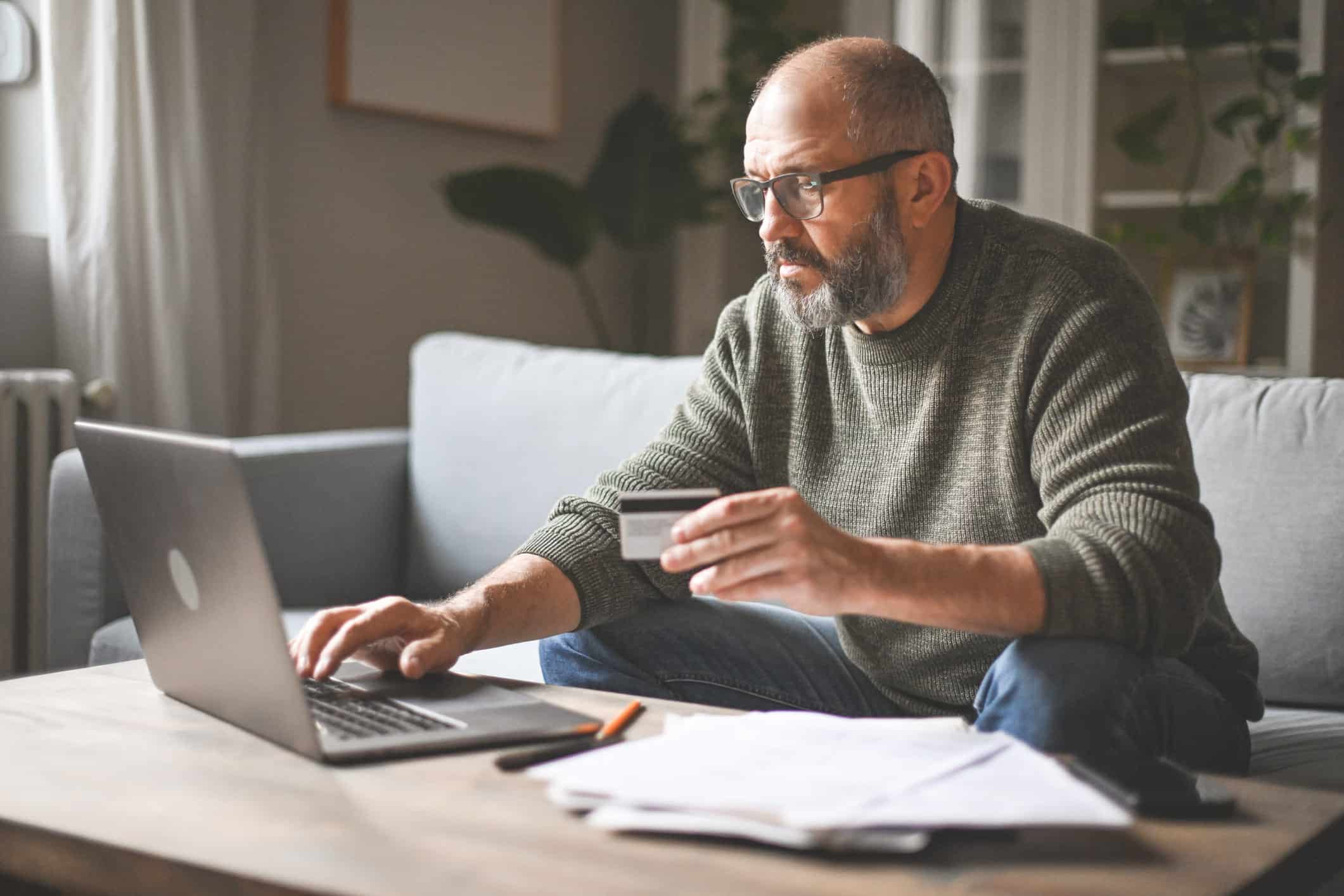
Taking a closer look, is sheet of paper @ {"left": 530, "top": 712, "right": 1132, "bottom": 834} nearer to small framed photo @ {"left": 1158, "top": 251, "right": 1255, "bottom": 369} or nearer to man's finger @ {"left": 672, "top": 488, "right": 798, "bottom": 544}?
man's finger @ {"left": 672, "top": 488, "right": 798, "bottom": 544}

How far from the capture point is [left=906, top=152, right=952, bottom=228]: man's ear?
1.42m

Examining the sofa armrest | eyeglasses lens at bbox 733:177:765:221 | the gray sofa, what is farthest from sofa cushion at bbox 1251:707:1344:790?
the sofa armrest

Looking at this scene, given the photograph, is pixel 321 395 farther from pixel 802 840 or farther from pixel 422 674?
pixel 802 840

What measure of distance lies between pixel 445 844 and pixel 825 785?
209 millimetres

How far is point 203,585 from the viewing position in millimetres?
991

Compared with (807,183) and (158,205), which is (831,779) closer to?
(807,183)

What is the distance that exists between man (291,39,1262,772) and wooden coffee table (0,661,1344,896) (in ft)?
0.72

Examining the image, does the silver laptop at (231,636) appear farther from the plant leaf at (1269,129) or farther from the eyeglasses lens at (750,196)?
the plant leaf at (1269,129)

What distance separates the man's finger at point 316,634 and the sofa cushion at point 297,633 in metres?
0.47

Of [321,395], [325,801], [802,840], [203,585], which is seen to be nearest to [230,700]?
[203,585]

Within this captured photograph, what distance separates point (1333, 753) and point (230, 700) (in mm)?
1084

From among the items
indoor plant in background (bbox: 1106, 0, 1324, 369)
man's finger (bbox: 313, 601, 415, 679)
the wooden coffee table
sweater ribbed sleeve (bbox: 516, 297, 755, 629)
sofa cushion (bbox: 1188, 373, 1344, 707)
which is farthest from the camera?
indoor plant in background (bbox: 1106, 0, 1324, 369)

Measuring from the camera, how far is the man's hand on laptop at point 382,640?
3.70 feet

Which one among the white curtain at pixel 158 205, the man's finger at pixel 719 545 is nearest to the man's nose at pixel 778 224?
the man's finger at pixel 719 545
